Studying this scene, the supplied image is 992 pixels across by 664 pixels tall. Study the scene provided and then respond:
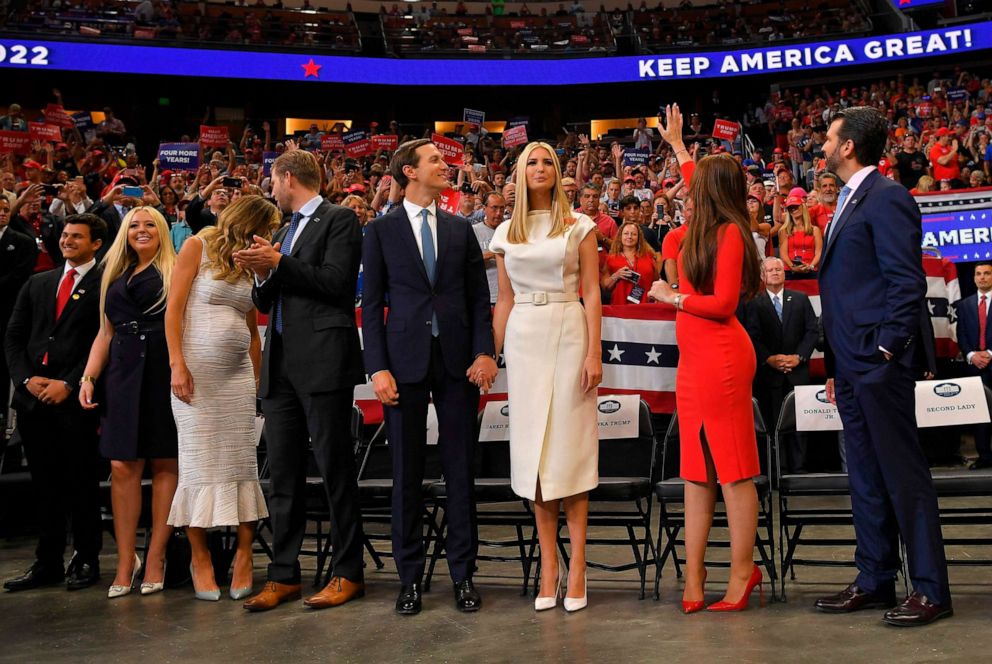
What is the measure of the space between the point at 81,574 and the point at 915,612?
3.94 metres

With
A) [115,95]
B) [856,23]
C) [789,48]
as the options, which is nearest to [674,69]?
[789,48]

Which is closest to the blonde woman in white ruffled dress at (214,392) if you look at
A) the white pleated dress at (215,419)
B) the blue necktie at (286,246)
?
the white pleated dress at (215,419)

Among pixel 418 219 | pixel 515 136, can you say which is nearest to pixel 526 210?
pixel 418 219

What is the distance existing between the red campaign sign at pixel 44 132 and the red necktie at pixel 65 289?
33.7 ft

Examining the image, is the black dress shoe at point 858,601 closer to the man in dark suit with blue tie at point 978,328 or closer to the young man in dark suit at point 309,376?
the young man in dark suit at point 309,376

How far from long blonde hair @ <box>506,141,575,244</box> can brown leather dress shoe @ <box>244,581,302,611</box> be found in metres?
1.89

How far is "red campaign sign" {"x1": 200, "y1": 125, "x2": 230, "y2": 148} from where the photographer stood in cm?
1730

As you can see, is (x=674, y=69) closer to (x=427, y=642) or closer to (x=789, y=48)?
(x=789, y=48)

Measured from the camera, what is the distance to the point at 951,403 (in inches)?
199

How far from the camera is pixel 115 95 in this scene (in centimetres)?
2533

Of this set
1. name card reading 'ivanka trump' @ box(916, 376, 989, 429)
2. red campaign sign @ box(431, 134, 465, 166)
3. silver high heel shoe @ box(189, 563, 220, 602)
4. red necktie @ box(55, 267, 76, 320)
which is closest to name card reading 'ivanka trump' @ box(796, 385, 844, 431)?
name card reading 'ivanka trump' @ box(916, 376, 989, 429)

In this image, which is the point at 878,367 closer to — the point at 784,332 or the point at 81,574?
the point at 784,332

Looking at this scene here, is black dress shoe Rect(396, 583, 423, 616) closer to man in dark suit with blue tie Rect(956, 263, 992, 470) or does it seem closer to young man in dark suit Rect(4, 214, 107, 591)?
young man in dark suit Rect(4, 214, 107, 591)

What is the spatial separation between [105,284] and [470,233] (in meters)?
1.91
